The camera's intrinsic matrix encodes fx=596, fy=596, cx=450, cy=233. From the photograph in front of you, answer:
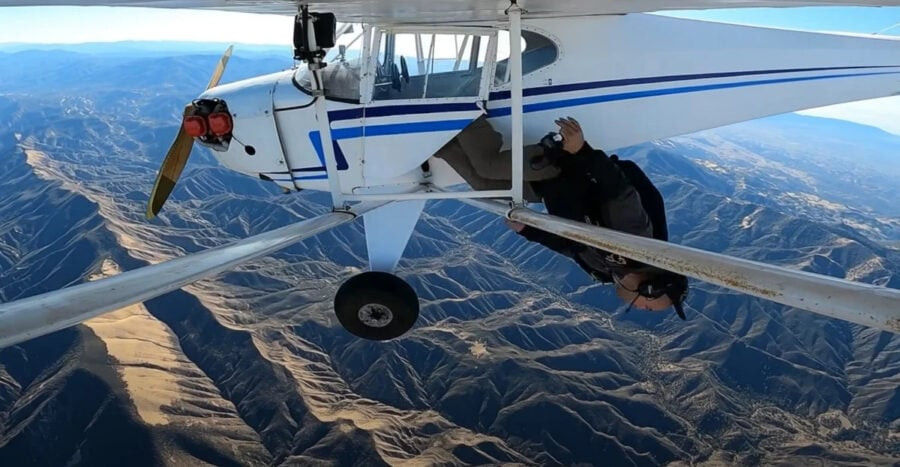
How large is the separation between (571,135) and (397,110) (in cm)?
171

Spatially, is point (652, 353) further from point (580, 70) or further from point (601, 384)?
point (580, 70)

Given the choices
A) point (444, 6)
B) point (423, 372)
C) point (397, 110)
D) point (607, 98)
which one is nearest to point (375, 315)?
point (397, 110)

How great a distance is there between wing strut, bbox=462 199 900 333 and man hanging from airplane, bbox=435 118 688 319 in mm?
1094

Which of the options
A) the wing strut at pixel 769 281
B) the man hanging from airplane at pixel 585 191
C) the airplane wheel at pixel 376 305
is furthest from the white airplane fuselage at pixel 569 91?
the wing strut at pixel 769 281

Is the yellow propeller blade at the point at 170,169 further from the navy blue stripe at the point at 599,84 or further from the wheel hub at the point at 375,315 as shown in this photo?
the navy blue stripe at the point at 599,84

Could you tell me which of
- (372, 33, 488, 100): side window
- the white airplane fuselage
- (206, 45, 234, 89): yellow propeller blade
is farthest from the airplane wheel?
(206, 45, 234, 89): yellow propeller blade

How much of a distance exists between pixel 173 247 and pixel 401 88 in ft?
503

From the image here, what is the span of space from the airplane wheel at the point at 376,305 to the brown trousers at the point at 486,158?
1.28 metres

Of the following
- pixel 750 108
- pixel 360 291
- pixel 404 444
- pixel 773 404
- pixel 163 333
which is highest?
pixel 750 108

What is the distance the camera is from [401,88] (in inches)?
231

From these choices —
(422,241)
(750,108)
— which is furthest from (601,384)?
(750,108)

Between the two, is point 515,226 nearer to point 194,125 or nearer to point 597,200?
point 597,200

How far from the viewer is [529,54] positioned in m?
5.85

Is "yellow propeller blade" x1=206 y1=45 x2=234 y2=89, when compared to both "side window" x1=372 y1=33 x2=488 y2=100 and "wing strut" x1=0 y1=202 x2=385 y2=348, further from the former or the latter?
"wing strut" x1=0 y1=202 x2=385 y2=348
